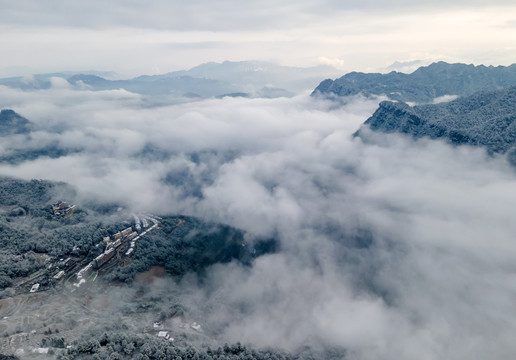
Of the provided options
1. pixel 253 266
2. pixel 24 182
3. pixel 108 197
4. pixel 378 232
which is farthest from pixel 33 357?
pixel 24 182

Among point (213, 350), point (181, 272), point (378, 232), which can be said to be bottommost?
point (181, 272)

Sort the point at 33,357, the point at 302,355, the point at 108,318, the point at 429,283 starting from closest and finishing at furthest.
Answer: the point at 33,357
the point at 302,355
the point at 108,318
the point at 429,283

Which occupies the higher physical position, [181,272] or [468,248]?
[468,248]

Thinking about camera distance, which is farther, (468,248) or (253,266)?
(253,266)

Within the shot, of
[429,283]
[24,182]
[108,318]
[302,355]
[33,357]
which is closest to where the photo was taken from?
[33,357]

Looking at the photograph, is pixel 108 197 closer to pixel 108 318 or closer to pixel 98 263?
pixel 98 263

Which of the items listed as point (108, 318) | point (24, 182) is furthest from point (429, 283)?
point (24, 182)
